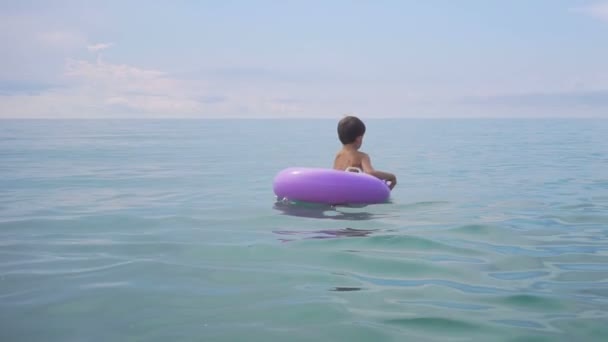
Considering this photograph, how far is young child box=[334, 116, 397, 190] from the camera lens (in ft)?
22.9

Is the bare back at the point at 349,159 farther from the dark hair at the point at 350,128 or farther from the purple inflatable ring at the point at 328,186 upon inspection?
the purple inflatable ring at the point at 328,186

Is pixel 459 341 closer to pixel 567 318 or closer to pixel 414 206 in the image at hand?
pixel 567 318

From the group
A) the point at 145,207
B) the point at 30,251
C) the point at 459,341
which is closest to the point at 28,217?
the point at 145,207

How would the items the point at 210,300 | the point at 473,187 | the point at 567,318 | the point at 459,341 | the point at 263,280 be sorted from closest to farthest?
the point at 459,341
the point at 567,318
the point at 210,300
the point at 263,280
the point at 473,187

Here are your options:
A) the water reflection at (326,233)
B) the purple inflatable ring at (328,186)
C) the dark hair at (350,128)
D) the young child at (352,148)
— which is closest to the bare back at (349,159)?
the young child at (352,148)

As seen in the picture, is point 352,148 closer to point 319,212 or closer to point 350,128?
point 350,128

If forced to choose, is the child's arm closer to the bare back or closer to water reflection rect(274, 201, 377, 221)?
the bare back

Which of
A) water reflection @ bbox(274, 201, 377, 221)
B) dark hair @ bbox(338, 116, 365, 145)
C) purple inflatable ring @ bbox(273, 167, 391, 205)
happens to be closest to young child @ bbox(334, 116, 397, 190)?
dark hair @ bbox(338, 116, 365, 145)

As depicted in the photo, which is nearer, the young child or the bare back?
the young child

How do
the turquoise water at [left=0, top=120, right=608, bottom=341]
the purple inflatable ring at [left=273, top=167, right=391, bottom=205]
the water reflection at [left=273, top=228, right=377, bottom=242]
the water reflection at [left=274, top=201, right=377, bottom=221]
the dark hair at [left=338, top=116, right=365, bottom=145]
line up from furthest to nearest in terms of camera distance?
1. the dark hair at [left=338, top=116, right=365, bottom=145]
2. the purple inflatable ring at [left=273, top=167, right=391, bottom=205]
3. the water reflection at [left=274, top=201, right=377, bottom=221]
4. the water reflection at [left=273, top=228, right=377, bottom=242]
5. the turquoise water at [left=0, top=120, right=608, bottom=341]

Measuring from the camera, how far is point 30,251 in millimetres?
5102

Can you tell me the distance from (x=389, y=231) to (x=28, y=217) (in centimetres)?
419

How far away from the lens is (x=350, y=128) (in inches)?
→ 274

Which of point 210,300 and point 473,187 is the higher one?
point 473,187
